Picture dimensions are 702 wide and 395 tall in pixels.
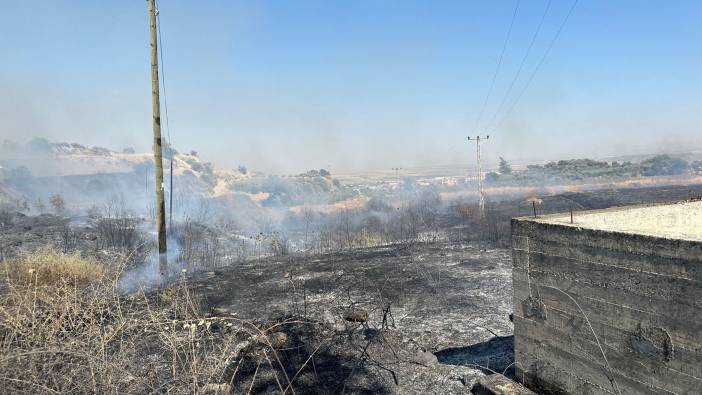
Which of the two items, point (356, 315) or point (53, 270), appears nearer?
point (356, 315)

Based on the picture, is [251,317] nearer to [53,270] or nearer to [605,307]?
[53,270]

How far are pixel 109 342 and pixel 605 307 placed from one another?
6.54 meters

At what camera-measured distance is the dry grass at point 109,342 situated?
3539 millimetres

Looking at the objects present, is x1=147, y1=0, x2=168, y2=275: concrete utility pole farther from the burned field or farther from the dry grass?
the dry grass

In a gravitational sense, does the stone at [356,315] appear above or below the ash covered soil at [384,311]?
above

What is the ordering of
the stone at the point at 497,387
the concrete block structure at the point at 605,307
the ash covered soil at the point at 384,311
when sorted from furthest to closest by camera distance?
the ash covered soil at the point at 384,311, the stone at the point at 497,387, the concrete block structure at the point at 605,307

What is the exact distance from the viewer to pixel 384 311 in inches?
276

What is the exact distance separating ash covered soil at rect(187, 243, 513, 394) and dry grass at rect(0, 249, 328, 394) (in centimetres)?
65

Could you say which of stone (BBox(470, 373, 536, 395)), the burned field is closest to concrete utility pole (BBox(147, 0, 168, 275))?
the burned field

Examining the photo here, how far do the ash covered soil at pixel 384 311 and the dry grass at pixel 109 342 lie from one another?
0.65 metres

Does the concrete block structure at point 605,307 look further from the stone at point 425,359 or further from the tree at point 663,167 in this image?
the tree at point 663,167

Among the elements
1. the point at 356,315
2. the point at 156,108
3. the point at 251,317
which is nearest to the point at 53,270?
the point at 156,108

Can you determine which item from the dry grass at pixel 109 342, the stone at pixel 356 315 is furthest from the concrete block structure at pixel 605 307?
the stone at pixel 356 315

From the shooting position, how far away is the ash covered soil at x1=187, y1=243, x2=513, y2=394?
566cm
